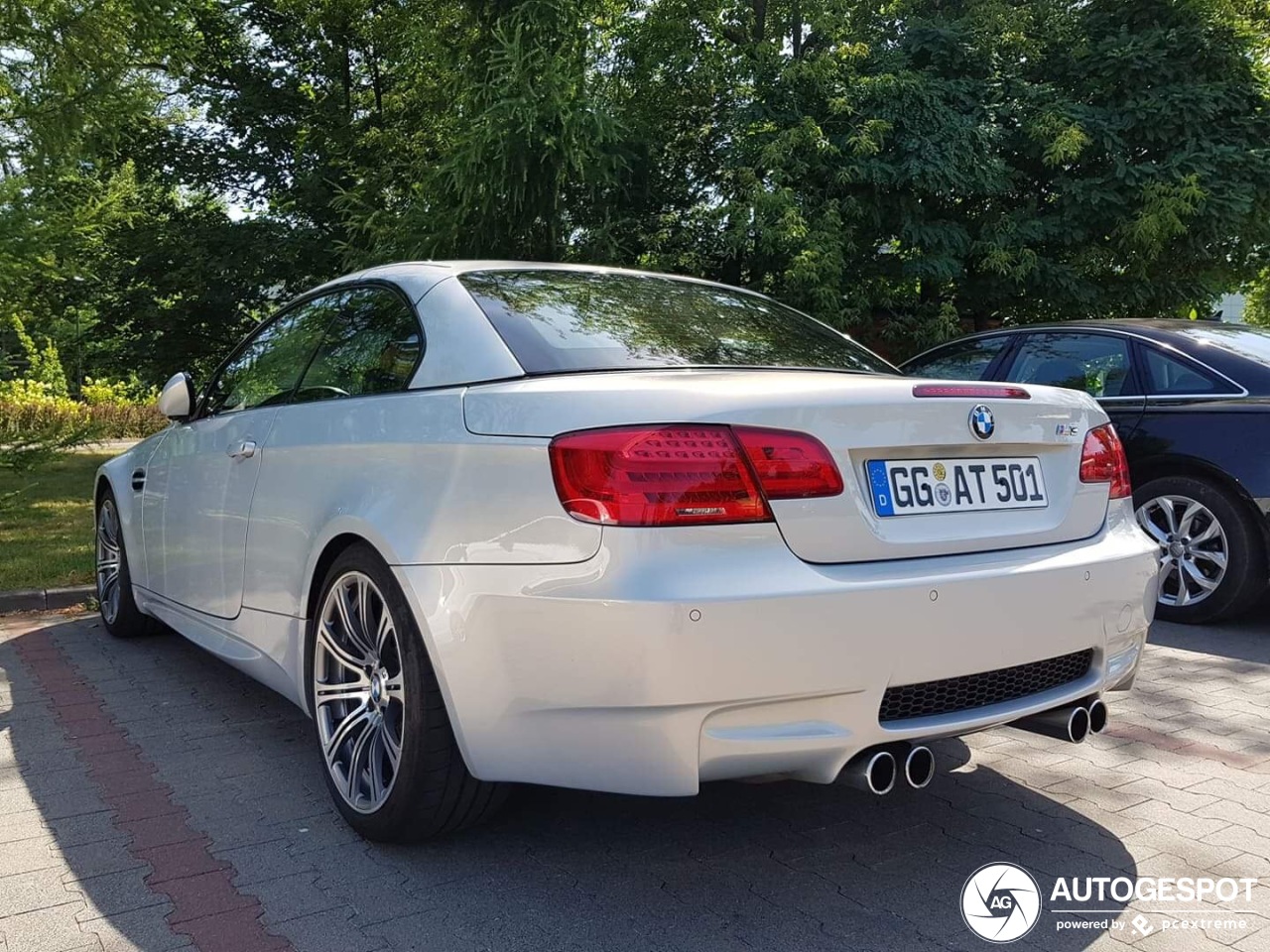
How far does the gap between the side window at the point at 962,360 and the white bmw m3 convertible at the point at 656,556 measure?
361 centimetres

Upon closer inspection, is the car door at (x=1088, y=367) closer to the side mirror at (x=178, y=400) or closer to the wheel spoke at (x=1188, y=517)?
the wheel spoke at (x=1188, y=517)

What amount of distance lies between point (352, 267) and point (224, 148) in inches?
226

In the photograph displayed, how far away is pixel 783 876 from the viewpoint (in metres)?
2.71

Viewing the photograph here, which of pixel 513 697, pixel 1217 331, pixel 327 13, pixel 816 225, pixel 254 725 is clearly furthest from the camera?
pixel 327 13

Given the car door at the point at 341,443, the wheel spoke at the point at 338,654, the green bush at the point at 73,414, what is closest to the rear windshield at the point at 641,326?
the car door at the point at 341,443

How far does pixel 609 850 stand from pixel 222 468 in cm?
200

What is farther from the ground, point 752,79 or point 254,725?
point 752,79

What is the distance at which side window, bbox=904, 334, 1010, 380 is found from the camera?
22.1ft

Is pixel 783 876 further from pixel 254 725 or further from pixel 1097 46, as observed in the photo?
pixel 1097 46

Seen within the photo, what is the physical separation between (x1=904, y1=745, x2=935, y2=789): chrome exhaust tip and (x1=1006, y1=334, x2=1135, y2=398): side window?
13.0ft

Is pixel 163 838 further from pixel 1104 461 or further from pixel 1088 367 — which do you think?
pixel 1088 367

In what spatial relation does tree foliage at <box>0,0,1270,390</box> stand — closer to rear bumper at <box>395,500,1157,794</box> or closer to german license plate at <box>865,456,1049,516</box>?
german license plate at <box>865,456,1049,516</box>

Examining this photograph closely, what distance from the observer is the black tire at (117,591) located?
526 cm

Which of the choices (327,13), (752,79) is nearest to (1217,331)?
(752,79)
